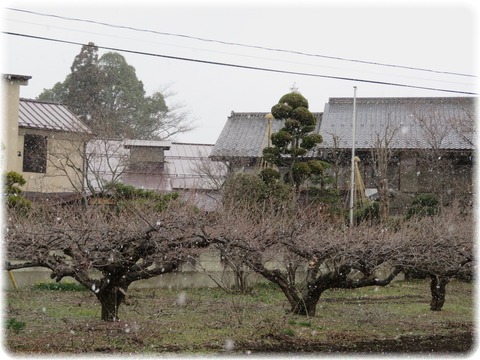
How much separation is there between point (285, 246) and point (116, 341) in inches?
177

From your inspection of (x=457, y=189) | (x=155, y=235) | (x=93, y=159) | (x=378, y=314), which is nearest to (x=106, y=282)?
(x=155, y=235)

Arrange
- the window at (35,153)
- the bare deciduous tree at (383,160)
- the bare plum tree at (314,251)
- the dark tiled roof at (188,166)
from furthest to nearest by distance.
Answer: the dark tiled roof at (188,166) < the window at (35,153) < the bare deciduous tree at (383,160) < the bare plum tree at (314,251)

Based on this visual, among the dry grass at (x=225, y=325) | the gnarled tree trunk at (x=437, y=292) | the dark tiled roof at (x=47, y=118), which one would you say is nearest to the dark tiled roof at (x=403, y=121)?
the dark tiled roof at (x=47, y=118)

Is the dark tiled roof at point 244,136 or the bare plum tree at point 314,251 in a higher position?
the dark tiled roof at point 244,136

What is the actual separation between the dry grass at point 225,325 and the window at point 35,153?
9.33 metres

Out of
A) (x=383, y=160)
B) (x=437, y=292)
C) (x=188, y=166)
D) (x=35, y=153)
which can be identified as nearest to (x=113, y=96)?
(x=188, y=166)

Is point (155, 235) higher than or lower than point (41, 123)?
lower

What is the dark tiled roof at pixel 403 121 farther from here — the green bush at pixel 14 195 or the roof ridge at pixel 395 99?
the green bush at pixel 14 195

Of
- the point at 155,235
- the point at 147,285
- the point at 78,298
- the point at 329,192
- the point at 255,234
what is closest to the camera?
the point at 155,235

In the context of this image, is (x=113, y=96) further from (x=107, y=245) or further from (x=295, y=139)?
(x=107, y=245)

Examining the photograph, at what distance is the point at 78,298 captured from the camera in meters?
16.1

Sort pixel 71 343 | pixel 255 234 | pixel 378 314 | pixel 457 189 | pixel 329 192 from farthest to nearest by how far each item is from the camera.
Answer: pixel 457 189 < pixel 329 192 < pixel 378 314 < pixel 255 234 < pixel 71 343

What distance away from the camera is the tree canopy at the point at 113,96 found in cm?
3809

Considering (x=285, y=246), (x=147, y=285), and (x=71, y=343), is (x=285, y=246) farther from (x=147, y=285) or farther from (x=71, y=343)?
(x=147, y=285)
